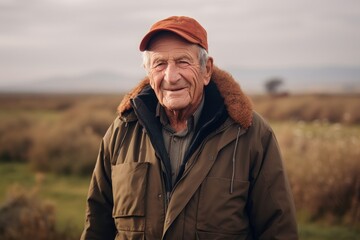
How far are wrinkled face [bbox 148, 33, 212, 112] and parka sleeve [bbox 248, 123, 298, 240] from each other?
0.51 meters

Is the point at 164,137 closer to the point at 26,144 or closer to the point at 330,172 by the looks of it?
the point at 330,172

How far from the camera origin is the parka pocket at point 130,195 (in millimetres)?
2795

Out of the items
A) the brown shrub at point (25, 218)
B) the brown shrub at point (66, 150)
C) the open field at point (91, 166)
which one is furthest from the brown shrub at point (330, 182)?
the brown shrub at point (66, 150)

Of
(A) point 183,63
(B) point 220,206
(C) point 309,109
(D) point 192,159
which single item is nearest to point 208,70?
(A) point 183,63

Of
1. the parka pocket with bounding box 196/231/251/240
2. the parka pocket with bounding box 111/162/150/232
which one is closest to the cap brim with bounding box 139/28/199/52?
the parka pocket with bounding box 111/162/150/232

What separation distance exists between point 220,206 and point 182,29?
101cm

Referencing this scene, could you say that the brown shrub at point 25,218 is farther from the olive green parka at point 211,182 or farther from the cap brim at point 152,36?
the cap brim at point 152,36

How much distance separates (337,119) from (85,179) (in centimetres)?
1479

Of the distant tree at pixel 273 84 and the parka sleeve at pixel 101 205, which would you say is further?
the distant tree at pixel 273 84

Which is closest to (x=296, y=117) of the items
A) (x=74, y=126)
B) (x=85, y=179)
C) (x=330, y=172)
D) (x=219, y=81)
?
(x=74, y=126)

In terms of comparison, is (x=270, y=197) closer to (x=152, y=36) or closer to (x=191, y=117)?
(x=191, y=117)

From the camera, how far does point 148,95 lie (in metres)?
3.14

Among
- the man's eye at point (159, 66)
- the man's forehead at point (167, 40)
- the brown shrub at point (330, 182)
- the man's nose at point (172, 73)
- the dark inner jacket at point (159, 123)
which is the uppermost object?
the man's forehead at point (167, 40)

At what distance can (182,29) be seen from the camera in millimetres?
2750
